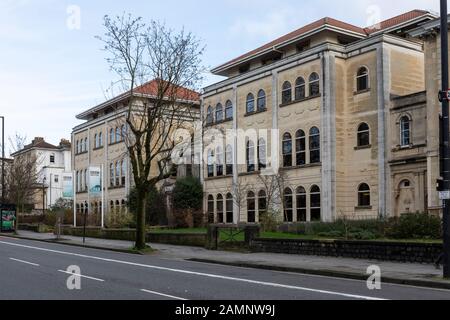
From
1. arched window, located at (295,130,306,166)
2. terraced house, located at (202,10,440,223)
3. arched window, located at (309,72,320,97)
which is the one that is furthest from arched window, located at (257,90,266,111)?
arched window, located at (309,72,320,97)

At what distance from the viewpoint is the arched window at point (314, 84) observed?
4025 centimetres

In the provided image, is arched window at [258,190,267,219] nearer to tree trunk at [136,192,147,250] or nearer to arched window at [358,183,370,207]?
arched window at [358,183,370,207]

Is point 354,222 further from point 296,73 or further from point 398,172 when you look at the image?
point 296,73

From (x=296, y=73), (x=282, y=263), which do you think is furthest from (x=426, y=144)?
(x=282, y=263)

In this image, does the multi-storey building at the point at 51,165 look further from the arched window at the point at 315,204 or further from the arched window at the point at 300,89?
the arched window at the point at 315,204

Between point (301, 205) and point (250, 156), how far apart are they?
6.84m

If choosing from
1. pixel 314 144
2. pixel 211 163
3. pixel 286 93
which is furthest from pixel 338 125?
pixel 211 163

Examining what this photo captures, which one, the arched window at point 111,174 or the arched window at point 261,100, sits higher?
the arched window at point 261,100

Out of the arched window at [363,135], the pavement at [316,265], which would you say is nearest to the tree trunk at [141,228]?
the pavement at [316,265]

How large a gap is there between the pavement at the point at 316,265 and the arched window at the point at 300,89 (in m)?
16.8

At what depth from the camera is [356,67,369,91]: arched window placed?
127 ft

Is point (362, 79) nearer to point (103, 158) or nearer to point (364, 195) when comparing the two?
point (364, 195)

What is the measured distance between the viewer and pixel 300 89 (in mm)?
41969

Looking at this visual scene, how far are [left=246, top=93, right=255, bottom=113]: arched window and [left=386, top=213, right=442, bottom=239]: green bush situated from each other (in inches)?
909
